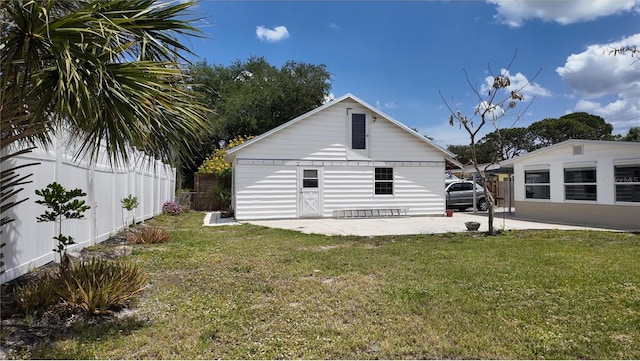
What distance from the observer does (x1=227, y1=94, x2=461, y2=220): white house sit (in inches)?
612

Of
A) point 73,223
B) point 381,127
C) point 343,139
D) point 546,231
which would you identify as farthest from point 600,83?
point 73,223

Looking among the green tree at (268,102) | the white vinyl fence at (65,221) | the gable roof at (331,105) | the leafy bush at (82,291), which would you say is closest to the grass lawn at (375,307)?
the leafy bush at (82,291)

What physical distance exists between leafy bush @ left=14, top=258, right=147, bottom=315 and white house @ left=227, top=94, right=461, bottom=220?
10931mm

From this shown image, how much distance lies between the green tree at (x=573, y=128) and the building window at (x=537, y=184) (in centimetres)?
3588

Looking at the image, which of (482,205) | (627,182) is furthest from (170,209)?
(627,182)

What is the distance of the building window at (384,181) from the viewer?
55.9ft

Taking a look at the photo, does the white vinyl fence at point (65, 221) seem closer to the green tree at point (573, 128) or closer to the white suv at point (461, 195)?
the white suv at point (461, 195)

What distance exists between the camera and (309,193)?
16.2m

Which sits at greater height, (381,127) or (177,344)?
(381,127)

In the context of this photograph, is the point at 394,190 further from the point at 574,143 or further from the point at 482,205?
the point at 574,143

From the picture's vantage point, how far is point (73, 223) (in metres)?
6.79

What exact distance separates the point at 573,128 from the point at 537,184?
37509 mm

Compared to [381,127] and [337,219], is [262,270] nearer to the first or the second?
[337,219]

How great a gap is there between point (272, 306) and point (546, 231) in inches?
401
